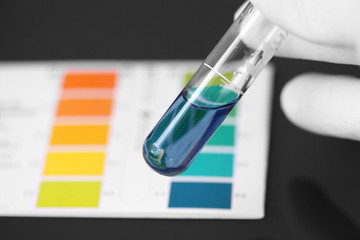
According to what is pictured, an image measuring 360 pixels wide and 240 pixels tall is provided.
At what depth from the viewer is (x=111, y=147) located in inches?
33.4

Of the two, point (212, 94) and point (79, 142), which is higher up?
point (212, 94)

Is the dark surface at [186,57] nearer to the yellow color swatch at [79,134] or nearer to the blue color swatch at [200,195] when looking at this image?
the blue color swatch at [200,195]

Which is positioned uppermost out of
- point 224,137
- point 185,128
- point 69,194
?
point 185,128

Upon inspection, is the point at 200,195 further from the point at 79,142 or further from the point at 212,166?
the point at 79,142

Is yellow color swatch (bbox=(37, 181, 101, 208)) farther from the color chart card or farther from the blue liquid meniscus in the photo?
the blue liquid meniscus

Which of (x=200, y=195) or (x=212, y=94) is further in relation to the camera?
(x=200, y=195)

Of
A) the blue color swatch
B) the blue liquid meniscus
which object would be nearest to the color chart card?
the blue color swatch

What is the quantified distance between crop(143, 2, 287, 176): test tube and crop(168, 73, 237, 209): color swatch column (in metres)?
0.12

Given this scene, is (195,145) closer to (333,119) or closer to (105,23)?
(333,119)

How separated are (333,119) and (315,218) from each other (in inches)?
4.8

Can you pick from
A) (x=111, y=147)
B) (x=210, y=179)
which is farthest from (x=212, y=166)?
(x=111, y=147)

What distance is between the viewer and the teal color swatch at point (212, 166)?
2.63 ft

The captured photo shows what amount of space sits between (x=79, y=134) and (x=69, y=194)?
0.35 feet

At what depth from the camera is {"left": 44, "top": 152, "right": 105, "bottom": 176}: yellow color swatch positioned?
0.82 m
